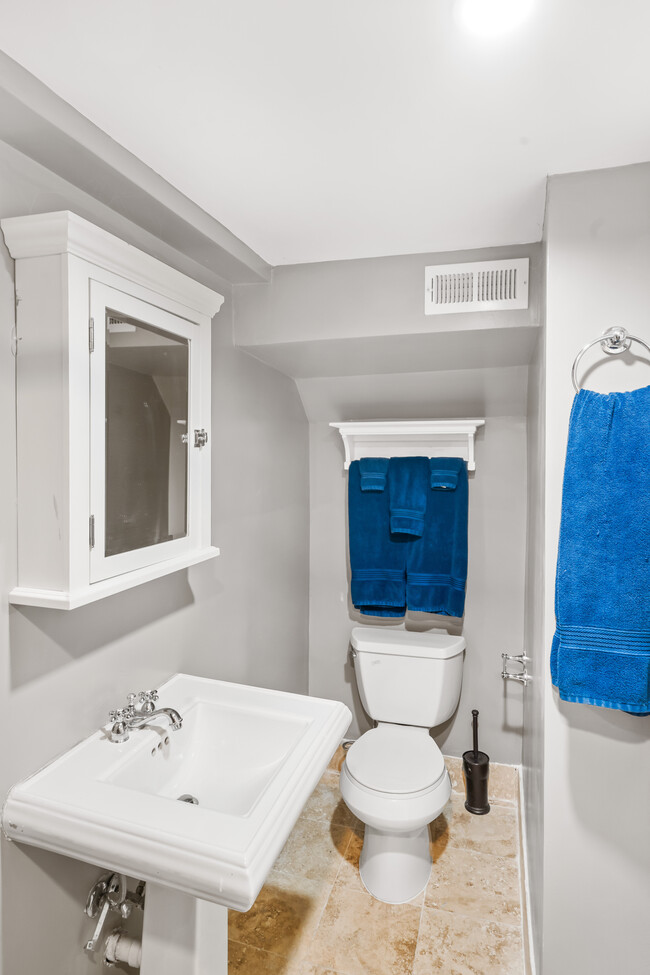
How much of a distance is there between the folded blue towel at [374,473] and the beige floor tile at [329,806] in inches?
51.8

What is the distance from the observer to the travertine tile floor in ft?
5.74

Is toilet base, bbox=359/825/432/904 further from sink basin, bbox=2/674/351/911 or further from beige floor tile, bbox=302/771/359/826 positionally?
sink basin, bbox=2/674/351/911

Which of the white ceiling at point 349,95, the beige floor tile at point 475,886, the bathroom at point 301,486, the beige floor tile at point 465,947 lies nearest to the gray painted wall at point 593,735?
the bathroom at point 301,486

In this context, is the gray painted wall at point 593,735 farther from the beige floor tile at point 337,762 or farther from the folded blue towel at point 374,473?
the beige floor tile at point 337,762

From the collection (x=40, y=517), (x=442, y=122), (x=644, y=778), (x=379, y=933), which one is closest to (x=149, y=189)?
(x=442, y=122)

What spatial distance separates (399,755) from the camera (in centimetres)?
215

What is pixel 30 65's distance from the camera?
104 cm

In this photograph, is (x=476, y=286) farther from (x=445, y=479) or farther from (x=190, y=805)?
(x=190, y=805)

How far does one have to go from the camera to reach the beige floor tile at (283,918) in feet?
5.93

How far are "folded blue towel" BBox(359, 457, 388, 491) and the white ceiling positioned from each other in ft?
3.90

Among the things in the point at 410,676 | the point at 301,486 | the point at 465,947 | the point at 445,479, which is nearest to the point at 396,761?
the point at 410,676

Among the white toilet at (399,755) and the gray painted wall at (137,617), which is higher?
the gray painted wall at (137,617)

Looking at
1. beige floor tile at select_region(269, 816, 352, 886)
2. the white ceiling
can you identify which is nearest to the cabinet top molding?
the white ceiling

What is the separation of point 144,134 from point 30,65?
0.26m
